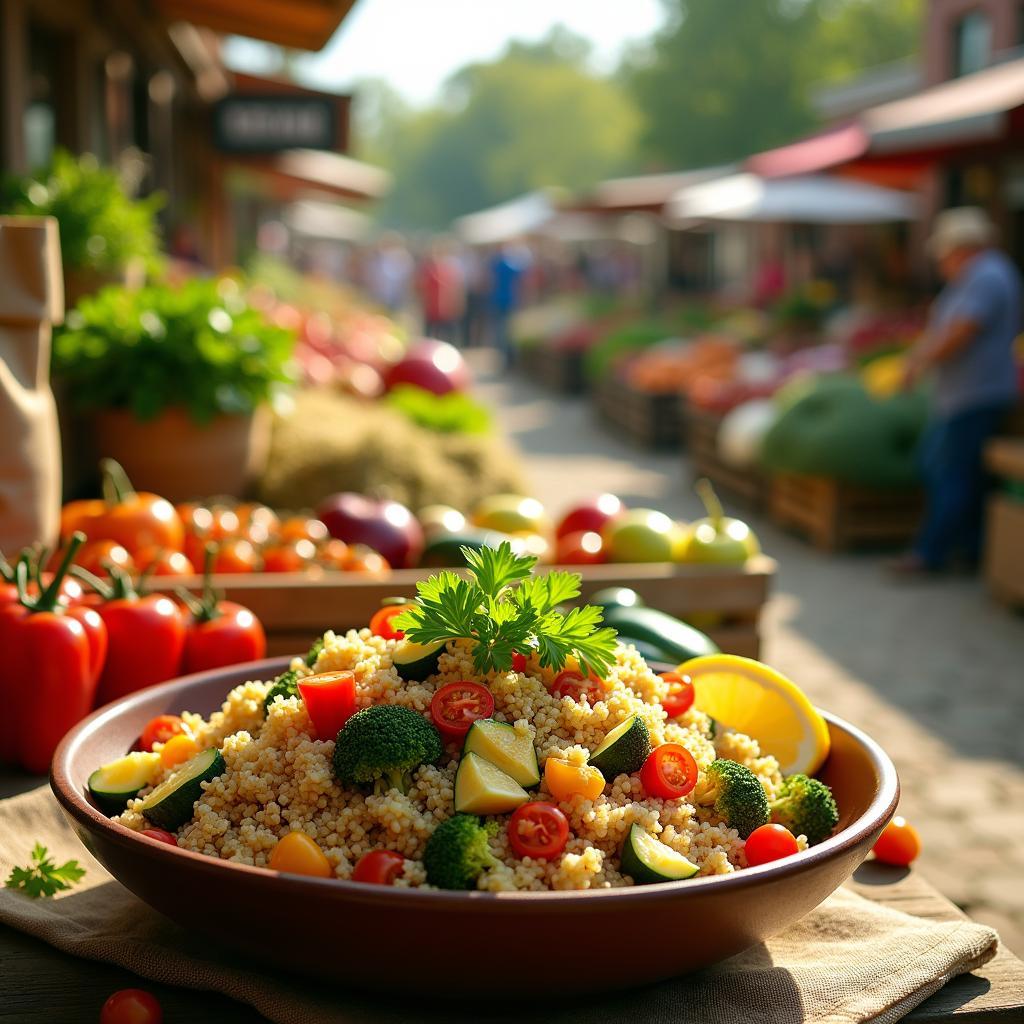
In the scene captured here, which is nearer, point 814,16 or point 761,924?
point 761,924

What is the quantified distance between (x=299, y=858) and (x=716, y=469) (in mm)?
10248

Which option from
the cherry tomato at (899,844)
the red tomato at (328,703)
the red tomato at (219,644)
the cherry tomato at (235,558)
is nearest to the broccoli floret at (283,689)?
the red tomato at (328,703)

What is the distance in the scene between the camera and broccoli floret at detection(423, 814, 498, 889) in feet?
4.88

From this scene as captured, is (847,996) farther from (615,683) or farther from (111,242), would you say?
(111,242)

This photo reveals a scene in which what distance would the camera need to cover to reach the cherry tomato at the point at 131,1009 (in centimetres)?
154

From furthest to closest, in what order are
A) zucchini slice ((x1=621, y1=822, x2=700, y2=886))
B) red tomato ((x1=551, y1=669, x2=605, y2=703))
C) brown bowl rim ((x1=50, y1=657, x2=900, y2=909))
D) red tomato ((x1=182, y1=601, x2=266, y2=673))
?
red tomato ((x1=182, y1=601, x2=266, y2=673)) → red tomato ((x1=551, y1=669, x2=605, y2=703)) → zucchini slice ((x1=621, y1=822, x2=700, y2=886)) → brown bowl rim ((x1=50, y1=657, x2=900, y2=909))

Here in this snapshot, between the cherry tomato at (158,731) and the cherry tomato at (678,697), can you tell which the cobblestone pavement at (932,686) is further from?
the cherry tomato at (158,731)

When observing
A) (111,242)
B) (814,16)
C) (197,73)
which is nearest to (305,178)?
(197,73)

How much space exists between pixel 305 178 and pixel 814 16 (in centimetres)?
4321

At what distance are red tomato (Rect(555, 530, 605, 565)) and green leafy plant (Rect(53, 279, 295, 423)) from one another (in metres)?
1.21

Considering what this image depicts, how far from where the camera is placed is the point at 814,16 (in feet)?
180

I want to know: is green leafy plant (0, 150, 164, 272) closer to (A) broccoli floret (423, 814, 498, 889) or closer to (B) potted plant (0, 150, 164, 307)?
(B) potted plant (0, 150, 164, 307)

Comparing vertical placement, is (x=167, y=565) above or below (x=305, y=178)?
below

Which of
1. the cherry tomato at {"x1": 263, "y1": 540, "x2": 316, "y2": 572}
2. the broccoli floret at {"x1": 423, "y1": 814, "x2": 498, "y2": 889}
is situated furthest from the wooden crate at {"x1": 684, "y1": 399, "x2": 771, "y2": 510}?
the broccoli floret at {"x1": 423, "y1": 814, "x2": 498, "y2": 889}
